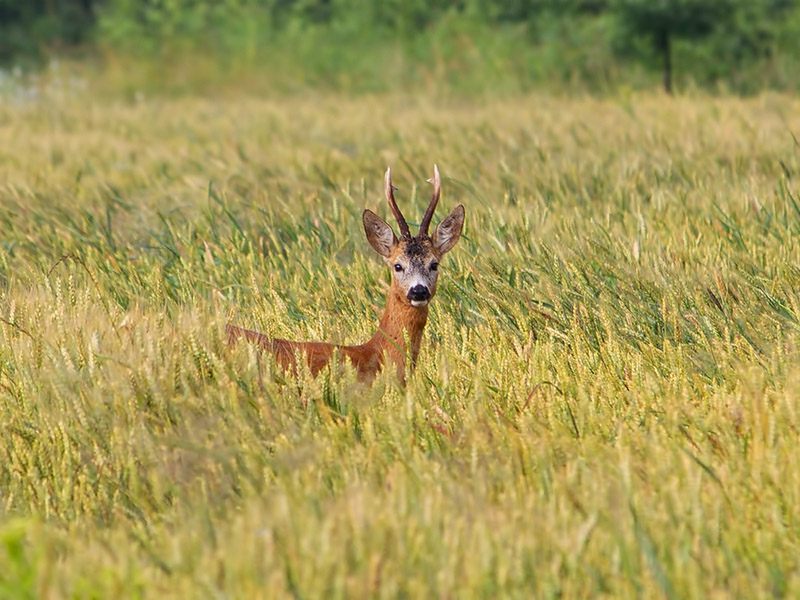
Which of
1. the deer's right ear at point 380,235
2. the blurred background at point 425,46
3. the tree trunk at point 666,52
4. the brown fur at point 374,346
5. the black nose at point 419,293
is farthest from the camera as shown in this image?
the blurred background at point 425,46

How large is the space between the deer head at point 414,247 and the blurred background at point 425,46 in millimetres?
8002

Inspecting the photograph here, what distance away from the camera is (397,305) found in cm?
425

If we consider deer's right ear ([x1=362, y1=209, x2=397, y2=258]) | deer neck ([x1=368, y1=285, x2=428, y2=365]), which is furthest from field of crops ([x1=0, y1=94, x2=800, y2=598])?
deer's right ear ([x1=362, y1=209, x2=397, y2=258])

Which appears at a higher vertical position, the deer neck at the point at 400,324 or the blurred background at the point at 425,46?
the blurred background at the point at 425,46

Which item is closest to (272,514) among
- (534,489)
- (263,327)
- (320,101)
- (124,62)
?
(534,489)

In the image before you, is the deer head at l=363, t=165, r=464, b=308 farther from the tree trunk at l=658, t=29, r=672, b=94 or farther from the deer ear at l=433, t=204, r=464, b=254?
the tree trunk at l=658, t=29, r=672, b=94

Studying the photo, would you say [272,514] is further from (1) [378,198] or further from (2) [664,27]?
(2) [664,27]

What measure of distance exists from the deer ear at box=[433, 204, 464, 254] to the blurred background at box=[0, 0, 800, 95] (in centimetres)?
797

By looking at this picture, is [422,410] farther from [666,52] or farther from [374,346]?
[666,52]

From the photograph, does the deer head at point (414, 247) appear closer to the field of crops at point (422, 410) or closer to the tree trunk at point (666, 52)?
the field of crops at point (422, 410)

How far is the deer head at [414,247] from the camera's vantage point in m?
4.18

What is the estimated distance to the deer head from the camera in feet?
A: 13.7

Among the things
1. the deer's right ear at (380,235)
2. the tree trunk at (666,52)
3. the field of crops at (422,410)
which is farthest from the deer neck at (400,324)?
the tree trunk at (666,52)

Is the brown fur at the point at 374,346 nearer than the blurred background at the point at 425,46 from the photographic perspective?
Yes
